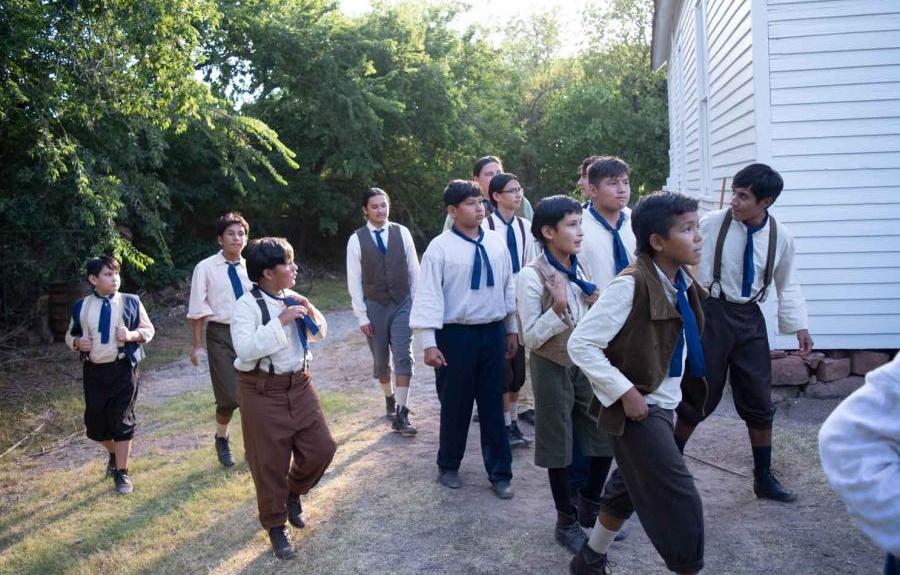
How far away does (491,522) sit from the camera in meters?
4.49

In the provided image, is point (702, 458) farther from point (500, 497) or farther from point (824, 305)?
point (824, 305)

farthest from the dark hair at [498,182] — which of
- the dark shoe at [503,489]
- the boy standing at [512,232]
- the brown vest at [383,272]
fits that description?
the dark shoe at [503,489]

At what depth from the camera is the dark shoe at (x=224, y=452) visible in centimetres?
604

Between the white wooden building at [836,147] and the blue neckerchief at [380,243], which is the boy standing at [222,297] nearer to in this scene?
the blue neckerchief at [380,243]

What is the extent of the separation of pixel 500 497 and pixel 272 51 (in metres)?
13.4

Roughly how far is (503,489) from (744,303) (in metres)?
1.85

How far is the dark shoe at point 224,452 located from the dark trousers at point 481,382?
206 centimetres

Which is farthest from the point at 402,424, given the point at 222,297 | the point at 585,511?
the point at 585,511

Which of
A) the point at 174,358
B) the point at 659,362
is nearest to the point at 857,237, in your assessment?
the point at 659,362

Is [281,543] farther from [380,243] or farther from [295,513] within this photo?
[380,243]

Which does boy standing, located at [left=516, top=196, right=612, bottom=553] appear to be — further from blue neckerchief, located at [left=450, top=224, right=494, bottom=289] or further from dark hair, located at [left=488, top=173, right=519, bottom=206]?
dark hair, located at [left=488, top=173, right=519, bottom=206]

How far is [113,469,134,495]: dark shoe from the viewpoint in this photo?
573cm

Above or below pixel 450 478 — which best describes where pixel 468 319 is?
above

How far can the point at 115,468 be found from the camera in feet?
19.4
